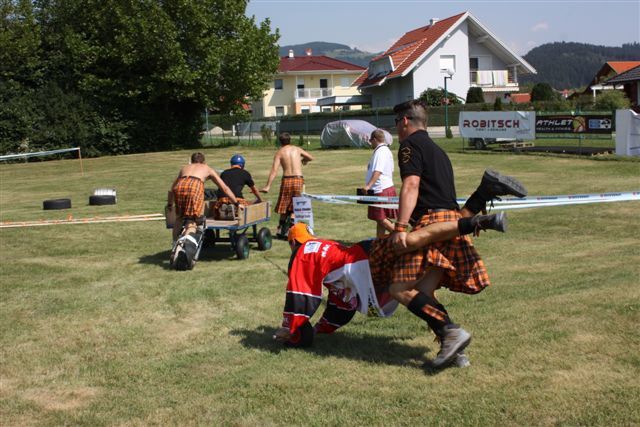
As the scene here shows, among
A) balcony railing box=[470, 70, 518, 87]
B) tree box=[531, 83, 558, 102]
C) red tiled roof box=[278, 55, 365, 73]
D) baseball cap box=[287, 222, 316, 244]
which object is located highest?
red tiled roof box=[278, 55, 365, 73]

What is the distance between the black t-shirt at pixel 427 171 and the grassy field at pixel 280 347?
1216mm

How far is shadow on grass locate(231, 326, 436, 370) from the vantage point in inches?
216

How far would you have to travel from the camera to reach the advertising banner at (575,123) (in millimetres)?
26094

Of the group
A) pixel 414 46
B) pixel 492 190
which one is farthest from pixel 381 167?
pixel 414 46

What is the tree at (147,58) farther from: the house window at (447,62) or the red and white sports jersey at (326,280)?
the red and white sports jersey at (326,280)

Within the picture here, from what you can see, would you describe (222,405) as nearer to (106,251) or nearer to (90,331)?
(90,331)

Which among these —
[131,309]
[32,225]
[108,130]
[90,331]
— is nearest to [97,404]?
[90,331]

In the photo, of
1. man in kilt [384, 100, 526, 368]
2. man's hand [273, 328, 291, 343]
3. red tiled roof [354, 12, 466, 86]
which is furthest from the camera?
red tiled roof [354, 12, 466, 86]

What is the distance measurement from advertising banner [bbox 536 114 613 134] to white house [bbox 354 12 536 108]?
28075 mm

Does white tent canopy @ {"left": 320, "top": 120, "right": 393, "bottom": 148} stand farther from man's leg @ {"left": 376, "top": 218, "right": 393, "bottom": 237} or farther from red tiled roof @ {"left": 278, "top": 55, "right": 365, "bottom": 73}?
red tiled roof @ {"left": 278, "top": 55, "right": 365, "bottom": 73}

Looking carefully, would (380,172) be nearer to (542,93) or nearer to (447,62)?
(447,62)

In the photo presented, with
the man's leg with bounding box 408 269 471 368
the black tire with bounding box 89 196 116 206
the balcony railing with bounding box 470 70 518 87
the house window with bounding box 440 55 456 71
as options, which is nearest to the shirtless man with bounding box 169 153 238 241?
the man's leg with bounding box 408 269 471 368

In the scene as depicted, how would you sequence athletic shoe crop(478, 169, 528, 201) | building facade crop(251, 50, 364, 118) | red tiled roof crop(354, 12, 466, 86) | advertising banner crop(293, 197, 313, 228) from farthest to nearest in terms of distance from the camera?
building facade crop(251, 50, 364, 118) → red tiled roof crop(354, 12, 466, 86) → advertising banner crop(293, 197, 313, 228) → athletic shoe crop(478, 169, 528, 201)

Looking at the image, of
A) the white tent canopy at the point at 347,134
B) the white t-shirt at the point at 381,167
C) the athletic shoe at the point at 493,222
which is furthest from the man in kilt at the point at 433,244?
the white tent canopy at the point at 347,134
